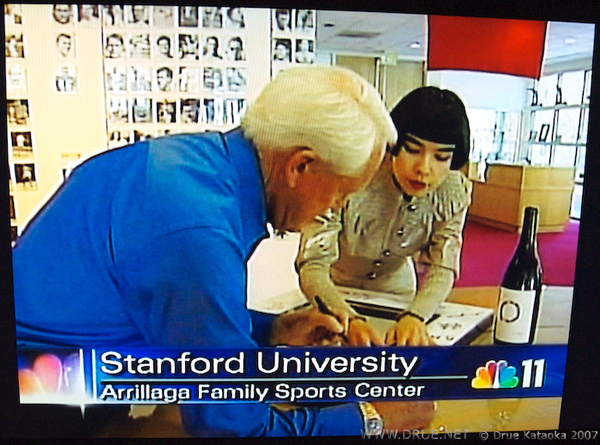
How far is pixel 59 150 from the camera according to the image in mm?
1191

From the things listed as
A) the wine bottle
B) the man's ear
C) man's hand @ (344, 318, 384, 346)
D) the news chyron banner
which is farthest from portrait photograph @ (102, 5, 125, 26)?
the wine bottle

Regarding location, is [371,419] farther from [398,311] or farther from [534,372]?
[534,372]

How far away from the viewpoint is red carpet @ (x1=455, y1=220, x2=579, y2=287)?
126 centimetres

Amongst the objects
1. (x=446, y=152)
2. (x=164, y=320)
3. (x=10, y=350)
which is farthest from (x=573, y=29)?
(x=10, y=350)

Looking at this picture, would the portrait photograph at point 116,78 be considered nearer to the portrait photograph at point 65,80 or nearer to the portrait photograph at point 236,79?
the portrait photograph at point 65,80

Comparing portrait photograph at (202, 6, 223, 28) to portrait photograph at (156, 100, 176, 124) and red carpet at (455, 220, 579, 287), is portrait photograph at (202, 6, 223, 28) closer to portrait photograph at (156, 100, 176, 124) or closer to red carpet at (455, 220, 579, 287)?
portrait photograph at (156, 100, 176, 124)

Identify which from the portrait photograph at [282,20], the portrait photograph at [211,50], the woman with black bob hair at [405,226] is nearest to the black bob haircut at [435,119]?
the woman with black bob hair at [405,226]

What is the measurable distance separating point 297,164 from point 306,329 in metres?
0.39

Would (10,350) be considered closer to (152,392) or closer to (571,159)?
(152,392)

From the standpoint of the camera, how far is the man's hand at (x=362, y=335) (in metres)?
1.29

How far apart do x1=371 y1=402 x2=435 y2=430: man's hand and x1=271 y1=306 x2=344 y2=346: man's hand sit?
216 millimetres

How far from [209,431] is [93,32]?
953mm

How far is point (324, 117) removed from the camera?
1216 mm

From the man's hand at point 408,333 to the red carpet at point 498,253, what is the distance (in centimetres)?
14
